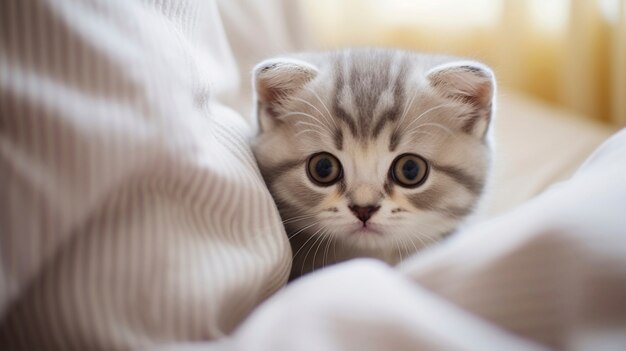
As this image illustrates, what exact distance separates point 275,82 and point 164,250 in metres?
0.47

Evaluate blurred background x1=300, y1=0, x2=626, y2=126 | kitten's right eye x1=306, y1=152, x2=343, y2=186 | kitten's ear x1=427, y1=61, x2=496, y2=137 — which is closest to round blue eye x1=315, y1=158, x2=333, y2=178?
kitten's right eye x1=306, y1=152, x2=343, y2=186

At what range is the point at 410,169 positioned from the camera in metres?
1.00

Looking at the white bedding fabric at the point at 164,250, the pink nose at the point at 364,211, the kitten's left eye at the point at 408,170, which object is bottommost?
the pink nose at the point at 364,211

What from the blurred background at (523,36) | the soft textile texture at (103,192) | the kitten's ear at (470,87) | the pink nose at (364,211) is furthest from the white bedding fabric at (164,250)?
the blurred background at (523,36)

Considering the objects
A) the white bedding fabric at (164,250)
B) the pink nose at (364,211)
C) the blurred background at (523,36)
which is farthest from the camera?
the blurred background at (523,36)

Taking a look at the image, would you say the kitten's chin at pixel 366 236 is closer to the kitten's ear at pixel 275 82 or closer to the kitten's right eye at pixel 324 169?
the kitten's right eye at pixel 324 169

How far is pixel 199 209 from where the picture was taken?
73 centimetres

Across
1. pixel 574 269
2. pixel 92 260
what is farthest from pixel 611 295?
pixel 92 260

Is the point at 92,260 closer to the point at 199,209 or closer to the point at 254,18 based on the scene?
the point at 199,209

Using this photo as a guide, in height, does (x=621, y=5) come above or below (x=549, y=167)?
above

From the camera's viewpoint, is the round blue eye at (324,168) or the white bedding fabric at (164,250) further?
the round blue eye at (324,168)

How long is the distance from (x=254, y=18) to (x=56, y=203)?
0.96 metres

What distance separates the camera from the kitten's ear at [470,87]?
1005 mm

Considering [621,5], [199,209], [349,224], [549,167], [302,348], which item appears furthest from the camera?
[621,5]
